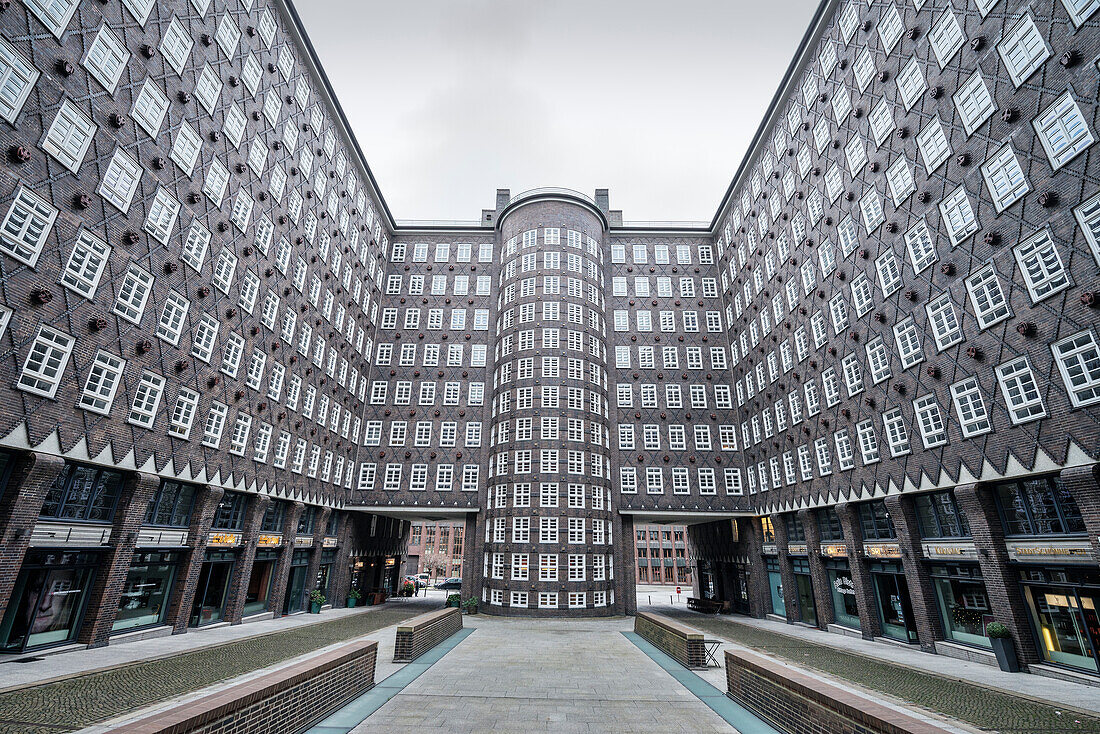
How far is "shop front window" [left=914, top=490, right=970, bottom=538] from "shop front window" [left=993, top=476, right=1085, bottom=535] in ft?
5.36

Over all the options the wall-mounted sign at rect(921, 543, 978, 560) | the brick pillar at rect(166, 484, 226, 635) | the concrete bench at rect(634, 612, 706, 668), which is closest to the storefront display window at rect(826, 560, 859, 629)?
the wall-mounted sign at rect(921, 543, 978, 560)

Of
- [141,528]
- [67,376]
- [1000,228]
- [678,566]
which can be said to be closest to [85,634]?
[141,528]

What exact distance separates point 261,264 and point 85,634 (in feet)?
61.2

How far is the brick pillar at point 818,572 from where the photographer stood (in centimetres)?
2817

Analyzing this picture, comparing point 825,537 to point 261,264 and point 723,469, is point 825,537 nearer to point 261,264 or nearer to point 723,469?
point 723,469

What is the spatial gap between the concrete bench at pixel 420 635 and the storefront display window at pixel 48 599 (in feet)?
38.2

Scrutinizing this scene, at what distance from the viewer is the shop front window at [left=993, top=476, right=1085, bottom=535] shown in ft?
54.0

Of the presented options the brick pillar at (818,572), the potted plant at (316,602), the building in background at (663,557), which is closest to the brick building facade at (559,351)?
the brick pillar at (818,572)

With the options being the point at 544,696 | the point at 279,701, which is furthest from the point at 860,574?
the point at 279,701

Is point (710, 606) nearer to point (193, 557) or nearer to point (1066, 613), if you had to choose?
point (1066, 613)

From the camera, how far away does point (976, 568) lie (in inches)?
775

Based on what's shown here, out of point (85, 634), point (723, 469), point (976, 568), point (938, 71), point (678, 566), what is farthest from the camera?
point (678, 566)

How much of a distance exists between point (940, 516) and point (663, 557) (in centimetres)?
8390

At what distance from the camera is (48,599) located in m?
17.2
